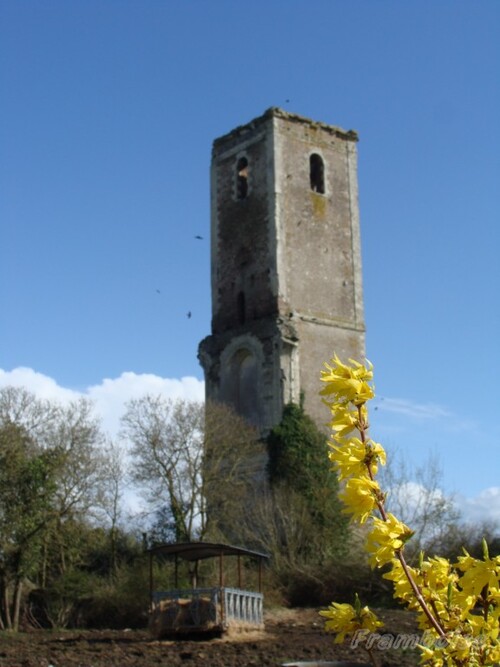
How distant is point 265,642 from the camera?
18.4m

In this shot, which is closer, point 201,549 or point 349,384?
point 349,384

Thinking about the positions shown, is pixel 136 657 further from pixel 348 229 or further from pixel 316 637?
pixel 348 229

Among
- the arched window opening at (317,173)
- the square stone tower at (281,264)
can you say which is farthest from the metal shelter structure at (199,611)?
the arched window opening at (317,173)

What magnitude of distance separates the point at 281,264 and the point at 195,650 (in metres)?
22.2

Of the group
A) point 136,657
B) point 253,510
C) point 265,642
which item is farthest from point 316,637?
point 253,510

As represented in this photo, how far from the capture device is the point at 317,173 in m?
40.8

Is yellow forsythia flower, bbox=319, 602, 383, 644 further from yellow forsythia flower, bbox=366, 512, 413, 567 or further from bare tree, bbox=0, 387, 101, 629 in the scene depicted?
bare tree, bbox=0, 387, 101, 629

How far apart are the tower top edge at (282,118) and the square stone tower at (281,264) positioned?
0.04 m

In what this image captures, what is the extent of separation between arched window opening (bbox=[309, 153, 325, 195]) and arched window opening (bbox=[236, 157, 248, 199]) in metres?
2.76

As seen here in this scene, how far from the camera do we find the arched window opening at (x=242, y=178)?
40.9 metres

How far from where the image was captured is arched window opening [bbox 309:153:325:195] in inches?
1592

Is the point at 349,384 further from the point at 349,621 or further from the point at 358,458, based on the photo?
the point at 349,621

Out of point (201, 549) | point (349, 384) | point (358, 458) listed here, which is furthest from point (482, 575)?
point (201, 549)

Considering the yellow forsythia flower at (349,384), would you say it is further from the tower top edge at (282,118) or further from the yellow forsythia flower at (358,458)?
the tower top edge at (282,118)
